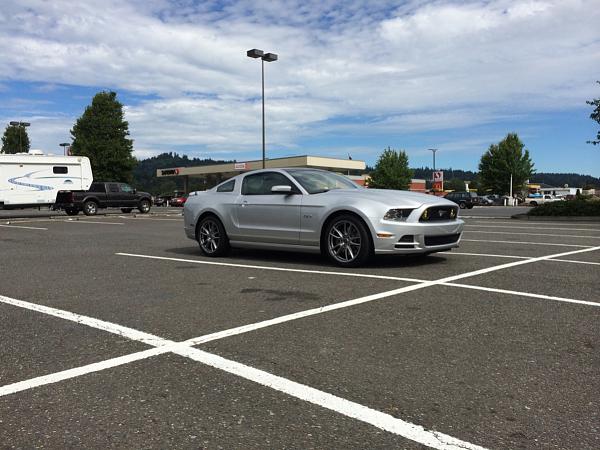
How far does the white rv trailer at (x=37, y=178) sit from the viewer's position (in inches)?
1048

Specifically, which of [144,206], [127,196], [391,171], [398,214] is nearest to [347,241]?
[398,214]

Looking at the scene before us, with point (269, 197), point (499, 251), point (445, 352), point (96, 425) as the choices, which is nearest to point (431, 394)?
point (445, 352)

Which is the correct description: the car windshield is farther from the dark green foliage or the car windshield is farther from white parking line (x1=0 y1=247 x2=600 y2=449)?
the dark green foliage

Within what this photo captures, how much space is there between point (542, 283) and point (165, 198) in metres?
58.1

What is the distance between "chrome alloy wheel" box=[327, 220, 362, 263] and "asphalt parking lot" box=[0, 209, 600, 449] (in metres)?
0.51

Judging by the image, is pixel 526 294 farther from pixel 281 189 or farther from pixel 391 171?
pixel 391 171

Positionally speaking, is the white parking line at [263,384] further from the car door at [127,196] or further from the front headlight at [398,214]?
the car door at [127,196]

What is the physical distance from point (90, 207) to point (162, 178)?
66976 millimetres

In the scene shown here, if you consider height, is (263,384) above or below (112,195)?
below

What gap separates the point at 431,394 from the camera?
3.01 meters

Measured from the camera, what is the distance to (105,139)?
49.2 metres

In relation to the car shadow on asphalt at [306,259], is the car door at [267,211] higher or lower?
higher

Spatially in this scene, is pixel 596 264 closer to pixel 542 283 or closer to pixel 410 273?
pixel 542 283

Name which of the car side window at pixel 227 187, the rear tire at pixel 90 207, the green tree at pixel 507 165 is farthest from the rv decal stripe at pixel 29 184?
the green tree at pixel 507 165
